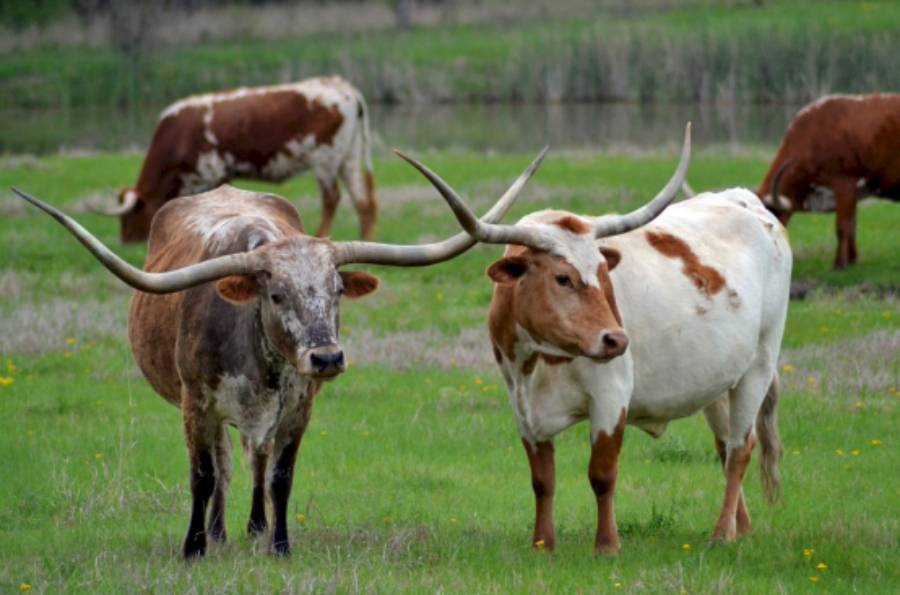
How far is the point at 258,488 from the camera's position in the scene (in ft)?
24.4

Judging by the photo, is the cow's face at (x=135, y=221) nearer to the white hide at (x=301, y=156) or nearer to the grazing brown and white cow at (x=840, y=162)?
the white hide at (x=301, y=156)

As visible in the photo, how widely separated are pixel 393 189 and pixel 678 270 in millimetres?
15313

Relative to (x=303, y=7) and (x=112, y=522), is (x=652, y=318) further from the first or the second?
(x=303, y=7)

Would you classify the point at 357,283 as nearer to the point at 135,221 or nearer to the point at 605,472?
the point at 605,472

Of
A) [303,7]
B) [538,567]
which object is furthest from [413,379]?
[303,7]

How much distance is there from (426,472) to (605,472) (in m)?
2.14

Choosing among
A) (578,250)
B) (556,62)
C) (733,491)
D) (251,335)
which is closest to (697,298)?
(578,250)

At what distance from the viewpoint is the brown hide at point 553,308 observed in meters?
6.73

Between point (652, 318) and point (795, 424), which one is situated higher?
point (652, 318)

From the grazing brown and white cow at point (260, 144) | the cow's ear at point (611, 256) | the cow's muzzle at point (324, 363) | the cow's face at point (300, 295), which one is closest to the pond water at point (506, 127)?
the grazing brown and white cow at point (260, 144)

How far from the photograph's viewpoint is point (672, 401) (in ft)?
24.2

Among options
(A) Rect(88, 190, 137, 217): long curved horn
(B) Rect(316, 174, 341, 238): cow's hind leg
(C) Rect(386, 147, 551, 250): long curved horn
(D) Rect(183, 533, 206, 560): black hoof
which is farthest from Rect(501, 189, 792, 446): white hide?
(A) Rect(88, 190, 137, 217): long curved horn

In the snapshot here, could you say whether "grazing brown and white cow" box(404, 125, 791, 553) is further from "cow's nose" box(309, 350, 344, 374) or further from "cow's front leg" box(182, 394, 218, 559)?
"cow's front leg" box(182, 394, 218, 559)

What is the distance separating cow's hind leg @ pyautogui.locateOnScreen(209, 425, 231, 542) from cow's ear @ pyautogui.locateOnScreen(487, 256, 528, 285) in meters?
1.54
